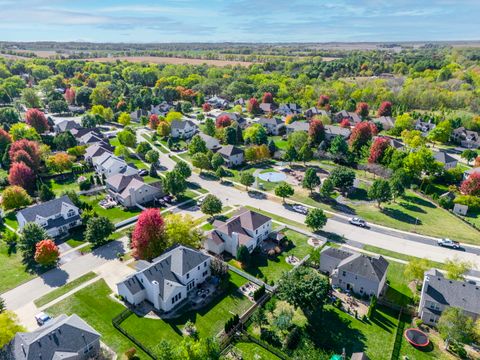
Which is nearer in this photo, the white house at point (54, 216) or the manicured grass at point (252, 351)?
the manicured grass at point (252, 351)

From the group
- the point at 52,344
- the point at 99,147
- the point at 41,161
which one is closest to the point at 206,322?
the point at 52,344

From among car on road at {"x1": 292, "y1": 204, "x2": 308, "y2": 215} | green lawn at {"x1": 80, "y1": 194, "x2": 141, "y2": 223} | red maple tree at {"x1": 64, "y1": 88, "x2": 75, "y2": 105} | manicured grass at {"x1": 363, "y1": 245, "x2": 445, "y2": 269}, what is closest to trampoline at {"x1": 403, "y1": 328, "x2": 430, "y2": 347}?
manicured grass at {"x1": 363, "y1": 245, "x2": 445, "y2": 269}

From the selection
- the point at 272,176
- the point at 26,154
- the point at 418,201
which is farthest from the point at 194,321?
the point at 26,154

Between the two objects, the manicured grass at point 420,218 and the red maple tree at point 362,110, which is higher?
the red maple tree at point 362,110

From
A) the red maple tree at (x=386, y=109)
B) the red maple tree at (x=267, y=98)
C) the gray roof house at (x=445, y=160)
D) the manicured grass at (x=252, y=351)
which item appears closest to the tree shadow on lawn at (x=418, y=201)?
the gray roof house at (x=445, y=160)

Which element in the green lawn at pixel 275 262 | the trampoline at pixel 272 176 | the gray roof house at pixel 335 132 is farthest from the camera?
the gray roof house at pixel 335 132

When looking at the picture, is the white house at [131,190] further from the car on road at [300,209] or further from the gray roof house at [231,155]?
the car on road at [300,209]

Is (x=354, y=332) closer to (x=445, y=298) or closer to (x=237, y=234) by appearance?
(x=445, y=298)

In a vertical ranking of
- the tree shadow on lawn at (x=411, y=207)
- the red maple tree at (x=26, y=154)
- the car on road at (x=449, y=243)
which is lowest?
the car on road at (x=449, y=243)
